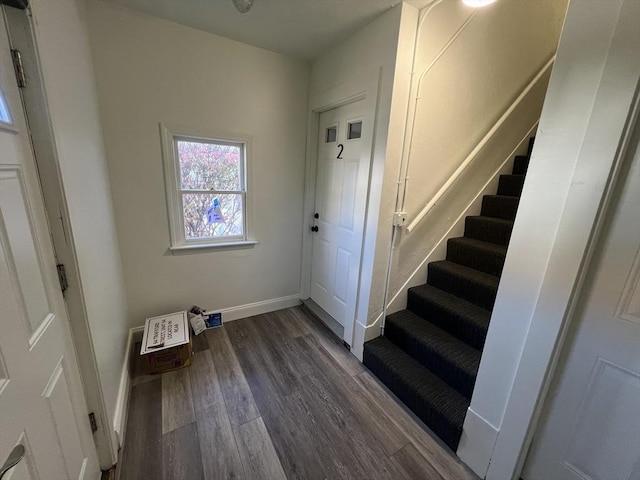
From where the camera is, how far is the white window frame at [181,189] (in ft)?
6.65

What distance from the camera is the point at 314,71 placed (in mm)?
2391

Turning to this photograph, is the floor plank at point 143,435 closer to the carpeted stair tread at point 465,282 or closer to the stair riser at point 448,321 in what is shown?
the stair riser at point 448,321

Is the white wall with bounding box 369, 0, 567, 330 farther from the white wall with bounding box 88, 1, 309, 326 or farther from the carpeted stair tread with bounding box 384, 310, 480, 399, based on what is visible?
the white wall with bounding box 88, 1, 309, 326

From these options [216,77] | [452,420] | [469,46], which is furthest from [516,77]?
[452,420]

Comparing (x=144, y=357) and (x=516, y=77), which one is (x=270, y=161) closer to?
(x=144, y=357)

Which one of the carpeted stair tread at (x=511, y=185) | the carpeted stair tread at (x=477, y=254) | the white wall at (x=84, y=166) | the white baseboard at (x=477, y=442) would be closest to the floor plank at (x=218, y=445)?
the white wall at (x=84, y=166)

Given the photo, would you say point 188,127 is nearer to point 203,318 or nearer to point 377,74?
point 377,74

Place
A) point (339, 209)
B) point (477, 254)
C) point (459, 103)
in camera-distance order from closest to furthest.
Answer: point (459, 103) < point (477, 254) < point (339, 209)

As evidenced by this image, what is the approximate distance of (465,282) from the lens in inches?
77.0

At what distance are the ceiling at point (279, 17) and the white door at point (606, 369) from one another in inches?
63.1

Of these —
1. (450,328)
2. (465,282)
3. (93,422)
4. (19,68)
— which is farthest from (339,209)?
(93,422)

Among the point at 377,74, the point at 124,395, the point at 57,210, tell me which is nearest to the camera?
the point at 57,210

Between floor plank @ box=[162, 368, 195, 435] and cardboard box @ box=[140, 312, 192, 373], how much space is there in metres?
0.07

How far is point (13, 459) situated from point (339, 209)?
2104 millimetres
